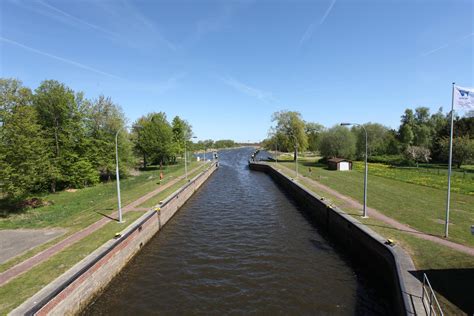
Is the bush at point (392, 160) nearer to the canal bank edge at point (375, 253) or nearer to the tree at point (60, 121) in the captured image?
the canal bank edge at point (375, 253)

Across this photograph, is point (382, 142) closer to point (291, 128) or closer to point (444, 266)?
point (291, 128)

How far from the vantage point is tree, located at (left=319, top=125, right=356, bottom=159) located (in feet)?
168

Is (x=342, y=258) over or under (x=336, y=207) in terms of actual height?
under

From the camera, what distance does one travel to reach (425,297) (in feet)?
25.2

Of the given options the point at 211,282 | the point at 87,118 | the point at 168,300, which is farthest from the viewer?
the point at 87,118

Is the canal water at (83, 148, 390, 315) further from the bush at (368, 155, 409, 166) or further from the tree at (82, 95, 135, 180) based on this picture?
the bush at (368, 155, 409, 166)

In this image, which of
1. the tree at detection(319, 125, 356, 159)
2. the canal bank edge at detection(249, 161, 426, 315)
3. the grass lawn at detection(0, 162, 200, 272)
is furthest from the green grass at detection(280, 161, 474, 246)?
the tree at detection(319, 125, 356, 159)

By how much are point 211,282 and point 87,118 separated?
28962 mm

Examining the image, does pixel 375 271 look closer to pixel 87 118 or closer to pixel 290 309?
pixel 290 309

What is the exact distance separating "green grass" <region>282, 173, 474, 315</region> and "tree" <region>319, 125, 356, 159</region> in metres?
40.3

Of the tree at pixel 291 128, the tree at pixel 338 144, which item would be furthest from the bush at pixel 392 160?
the tree at pixel 291 128

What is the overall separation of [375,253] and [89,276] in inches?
496

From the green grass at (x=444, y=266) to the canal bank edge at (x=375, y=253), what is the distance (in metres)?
0.51

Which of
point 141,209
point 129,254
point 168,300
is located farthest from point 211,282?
point 141,209
